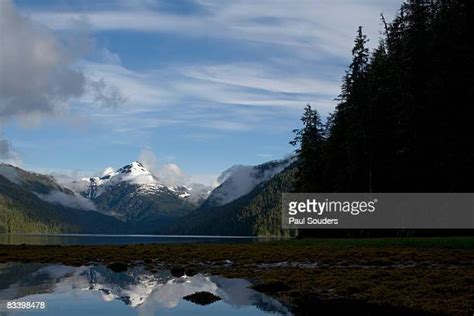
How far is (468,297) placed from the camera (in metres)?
21.4

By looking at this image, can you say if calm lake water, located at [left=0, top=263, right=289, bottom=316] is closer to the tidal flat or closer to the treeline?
the tidal flat

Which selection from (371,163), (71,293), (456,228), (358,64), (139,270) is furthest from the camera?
(358,64)

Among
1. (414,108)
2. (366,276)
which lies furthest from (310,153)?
(366,276)

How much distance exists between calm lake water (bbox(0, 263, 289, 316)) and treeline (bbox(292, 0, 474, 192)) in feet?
120

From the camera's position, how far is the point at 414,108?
61.3 meters

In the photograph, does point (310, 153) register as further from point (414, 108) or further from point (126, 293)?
point (126, 293)

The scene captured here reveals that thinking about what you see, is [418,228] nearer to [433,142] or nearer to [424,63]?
[433,142]

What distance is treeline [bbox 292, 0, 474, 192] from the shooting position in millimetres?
58000

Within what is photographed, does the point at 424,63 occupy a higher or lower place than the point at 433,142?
higher

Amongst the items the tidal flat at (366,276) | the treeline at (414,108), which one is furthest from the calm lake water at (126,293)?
the treeline at (414,108)

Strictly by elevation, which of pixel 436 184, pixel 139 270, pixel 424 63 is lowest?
pixel 139 270

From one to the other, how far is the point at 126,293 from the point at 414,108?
45846 millimetres

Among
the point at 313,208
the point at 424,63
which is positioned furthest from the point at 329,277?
the point at 313,208

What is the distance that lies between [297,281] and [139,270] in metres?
14.9
